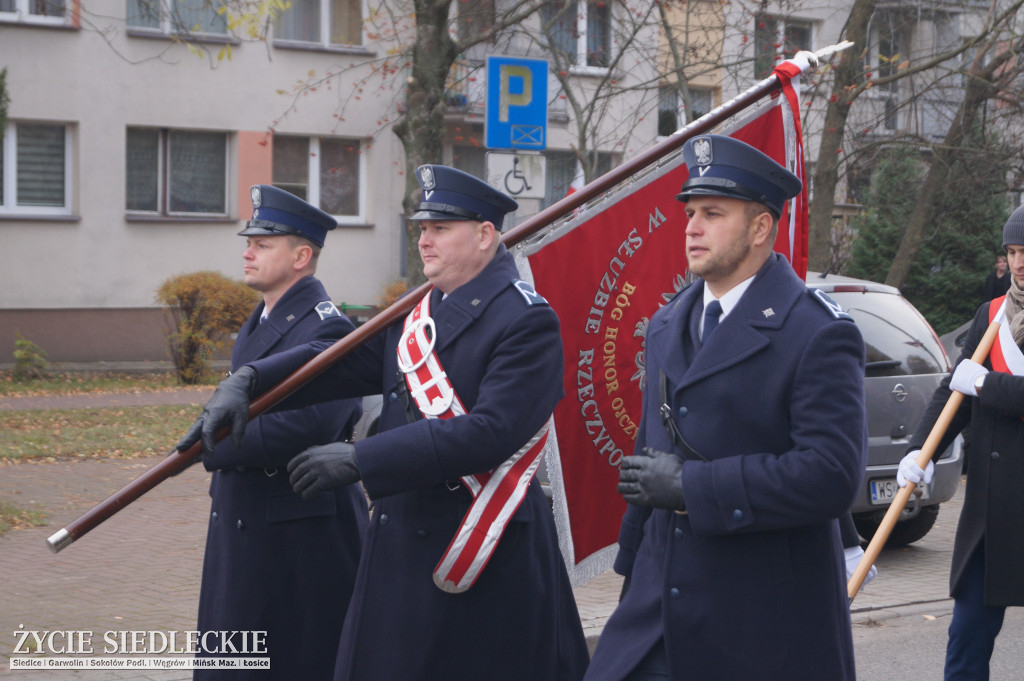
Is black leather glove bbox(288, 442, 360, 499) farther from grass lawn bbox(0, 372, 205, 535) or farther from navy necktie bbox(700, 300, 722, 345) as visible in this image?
grass lawn bbox(0, 372, 205, 535)

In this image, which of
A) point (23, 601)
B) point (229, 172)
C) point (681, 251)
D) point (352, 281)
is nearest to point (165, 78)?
point (229, 172)

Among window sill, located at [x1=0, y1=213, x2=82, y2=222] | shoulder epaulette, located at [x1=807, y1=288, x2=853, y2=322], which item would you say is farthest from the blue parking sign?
window sill, located at [x1=0, y1=213, x2=82, y2=222]

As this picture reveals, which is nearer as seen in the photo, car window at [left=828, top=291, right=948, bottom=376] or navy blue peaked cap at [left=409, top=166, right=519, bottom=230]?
navy blue peaked cap at [left=409, top=166, right=519, bottom=230]

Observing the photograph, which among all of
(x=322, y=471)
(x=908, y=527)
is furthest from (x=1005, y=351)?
(x=908, y=527)

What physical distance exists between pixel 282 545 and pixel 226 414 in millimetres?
805

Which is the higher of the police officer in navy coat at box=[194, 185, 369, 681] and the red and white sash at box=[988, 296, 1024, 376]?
the red and white sash at box=[988, 296, 1024, 376]

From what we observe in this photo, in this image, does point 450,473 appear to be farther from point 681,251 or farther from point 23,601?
point 23,601

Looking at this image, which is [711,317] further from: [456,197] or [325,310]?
[325,310]

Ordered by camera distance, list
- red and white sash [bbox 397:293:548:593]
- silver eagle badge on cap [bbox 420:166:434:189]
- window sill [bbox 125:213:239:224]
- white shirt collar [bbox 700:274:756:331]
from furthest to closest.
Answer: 1. window sill [bbox 125:213:239:224]
2. silver eagle badge on cap [bbox 420:166:434:189]
3. red and white sash [bbox 397:293:548:593]
4. white shirt collar [bbox 700:274:756:331]

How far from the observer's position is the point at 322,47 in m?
25.1

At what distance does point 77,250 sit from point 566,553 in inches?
772

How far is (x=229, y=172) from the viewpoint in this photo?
2428 cm

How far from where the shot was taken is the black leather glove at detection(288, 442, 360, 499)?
3.39 metres

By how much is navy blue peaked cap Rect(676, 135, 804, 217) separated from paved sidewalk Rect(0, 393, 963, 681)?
3.71m
